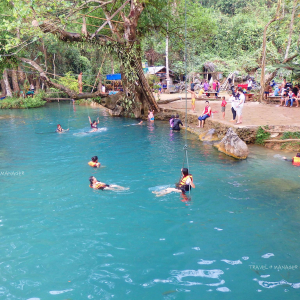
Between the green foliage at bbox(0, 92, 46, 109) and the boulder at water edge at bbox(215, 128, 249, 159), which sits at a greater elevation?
the green foliage at bbox(0, 92, 46, 109)

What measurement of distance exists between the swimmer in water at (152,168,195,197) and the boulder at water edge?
3.92 m

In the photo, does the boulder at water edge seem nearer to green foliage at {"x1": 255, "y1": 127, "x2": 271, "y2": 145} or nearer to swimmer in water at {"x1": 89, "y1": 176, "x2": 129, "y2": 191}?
green foliage at {"x1": 255, "y1": 127, "x2": 271, "y2": 145}

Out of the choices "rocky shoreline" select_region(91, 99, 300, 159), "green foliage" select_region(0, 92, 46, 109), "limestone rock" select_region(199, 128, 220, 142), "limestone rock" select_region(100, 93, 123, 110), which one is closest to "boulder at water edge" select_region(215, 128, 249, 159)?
"rocky shoreline" select_region(91, 99, 300, 159)

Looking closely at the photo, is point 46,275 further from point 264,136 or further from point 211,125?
point 211,125

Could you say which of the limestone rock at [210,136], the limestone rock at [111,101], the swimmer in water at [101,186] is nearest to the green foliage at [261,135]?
the limestone rock at [210,136]

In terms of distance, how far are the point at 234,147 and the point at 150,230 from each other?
633cm

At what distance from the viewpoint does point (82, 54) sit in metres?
40.6

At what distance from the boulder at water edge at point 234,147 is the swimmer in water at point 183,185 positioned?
3923 mm

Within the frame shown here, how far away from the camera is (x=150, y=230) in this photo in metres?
6.60

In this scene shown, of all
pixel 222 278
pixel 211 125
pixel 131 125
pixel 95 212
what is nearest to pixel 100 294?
pixel 222 278

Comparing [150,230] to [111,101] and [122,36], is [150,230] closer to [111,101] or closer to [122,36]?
[122,36]

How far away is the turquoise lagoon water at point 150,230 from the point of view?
492 cm

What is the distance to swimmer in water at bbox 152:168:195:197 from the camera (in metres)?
7.89

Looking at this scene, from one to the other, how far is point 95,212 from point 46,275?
2.41 metres
